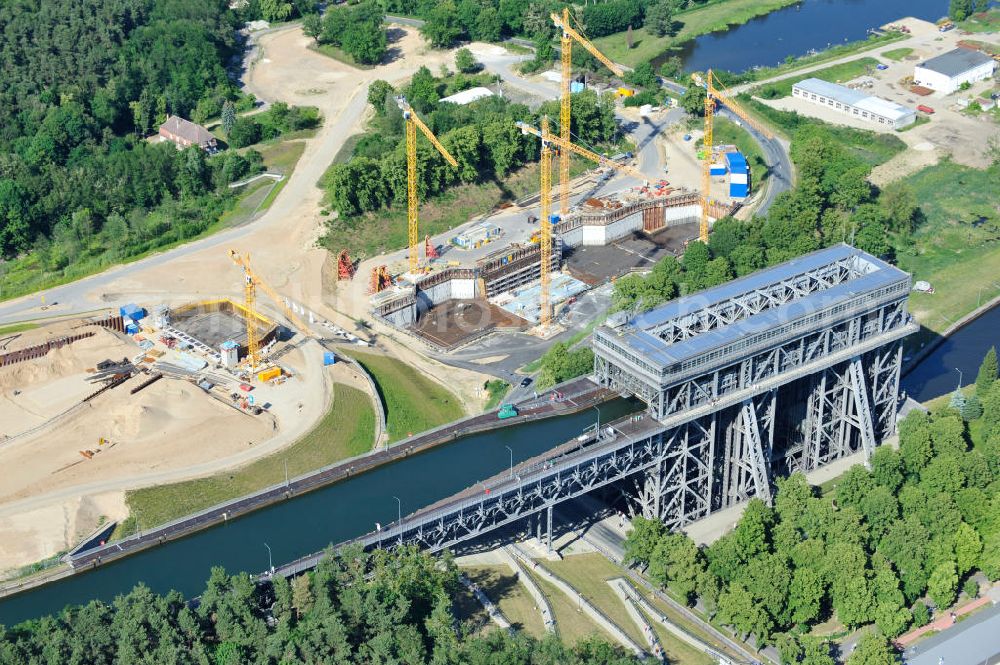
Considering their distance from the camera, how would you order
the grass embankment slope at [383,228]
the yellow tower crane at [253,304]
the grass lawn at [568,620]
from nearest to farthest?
the grass lawn at [568,620] → the yellow tower crane at [253,304] → the grass embankment slope at [383,228]

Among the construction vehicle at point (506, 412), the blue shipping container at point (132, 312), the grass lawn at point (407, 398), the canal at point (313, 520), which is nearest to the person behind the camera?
the canal at point (313, 520)

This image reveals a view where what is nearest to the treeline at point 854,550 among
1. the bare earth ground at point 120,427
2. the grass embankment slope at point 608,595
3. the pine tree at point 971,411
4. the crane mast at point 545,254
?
the grass embankment slope at point 608,595

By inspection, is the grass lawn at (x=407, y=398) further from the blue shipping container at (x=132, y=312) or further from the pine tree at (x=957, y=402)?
the pine tree at (x=957, y=402)

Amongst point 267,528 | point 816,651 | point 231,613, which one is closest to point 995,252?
point 816,651

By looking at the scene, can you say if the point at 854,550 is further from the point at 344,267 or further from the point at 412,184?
the point at 344,267

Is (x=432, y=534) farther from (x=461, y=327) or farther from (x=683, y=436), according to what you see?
(x=461, y=327)

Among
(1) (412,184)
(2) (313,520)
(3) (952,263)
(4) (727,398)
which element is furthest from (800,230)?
(2) (313,520)

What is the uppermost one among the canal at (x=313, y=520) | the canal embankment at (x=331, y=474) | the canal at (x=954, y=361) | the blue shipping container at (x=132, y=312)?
the blue shipping container at (x=132, y=312)
